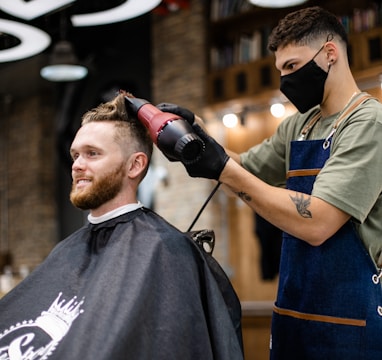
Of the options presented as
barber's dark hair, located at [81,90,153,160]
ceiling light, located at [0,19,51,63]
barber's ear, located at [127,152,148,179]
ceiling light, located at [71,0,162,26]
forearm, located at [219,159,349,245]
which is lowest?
forearm, located at [219,159,349,245]

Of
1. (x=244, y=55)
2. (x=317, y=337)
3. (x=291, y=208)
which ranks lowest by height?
(x=317, y=337)

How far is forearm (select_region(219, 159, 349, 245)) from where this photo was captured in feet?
5.69

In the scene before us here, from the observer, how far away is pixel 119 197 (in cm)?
208

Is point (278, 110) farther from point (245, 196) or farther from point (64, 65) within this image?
point (245, 196)

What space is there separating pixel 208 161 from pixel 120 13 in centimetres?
188

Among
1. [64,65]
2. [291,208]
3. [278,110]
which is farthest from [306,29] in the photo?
[278,110]

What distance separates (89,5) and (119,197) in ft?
5.70

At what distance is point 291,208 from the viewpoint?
1746 millimetres

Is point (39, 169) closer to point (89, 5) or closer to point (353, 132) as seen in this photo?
point (89, 5)

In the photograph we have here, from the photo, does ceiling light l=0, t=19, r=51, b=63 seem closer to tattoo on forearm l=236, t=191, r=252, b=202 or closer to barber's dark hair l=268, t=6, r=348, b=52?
barber's dark hair l=268, t=6, r=348, b=52

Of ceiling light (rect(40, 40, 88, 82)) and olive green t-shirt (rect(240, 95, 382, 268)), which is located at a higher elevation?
ceiling light (rect(40, 40, 88, 82))

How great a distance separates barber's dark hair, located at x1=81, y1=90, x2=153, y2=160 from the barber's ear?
0.02 m

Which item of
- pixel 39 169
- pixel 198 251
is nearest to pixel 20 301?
pixel 198 251

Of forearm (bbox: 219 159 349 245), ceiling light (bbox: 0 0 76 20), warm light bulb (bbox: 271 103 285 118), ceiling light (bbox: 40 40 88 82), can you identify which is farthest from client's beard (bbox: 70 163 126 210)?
warm light bulb (bbox: 271 103 285 118)
